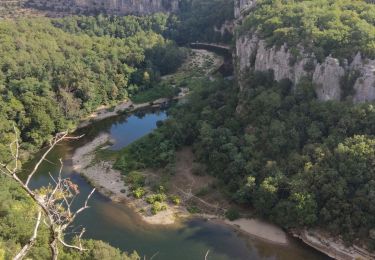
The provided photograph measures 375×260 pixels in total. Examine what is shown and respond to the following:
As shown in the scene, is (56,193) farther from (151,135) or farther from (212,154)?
(151,135)

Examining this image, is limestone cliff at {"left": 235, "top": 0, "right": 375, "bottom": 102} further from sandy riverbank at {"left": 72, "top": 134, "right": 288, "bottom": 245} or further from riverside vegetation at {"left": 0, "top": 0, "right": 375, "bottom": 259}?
sandy riverbank at {"left": 72, "top": 134, "right": 288, "bottom": 245}

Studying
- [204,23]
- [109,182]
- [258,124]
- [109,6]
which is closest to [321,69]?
[258,124]

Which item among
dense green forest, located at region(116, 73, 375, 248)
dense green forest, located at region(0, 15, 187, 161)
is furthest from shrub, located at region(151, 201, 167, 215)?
dense green forest, located at region(0, 15, 187, 161)

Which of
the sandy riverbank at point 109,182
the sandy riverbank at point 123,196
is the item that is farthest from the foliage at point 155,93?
the sandy riverbank at point 123,196

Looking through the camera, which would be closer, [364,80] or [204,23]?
[364,80]

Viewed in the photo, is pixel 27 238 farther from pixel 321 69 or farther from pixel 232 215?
pixel 321 69

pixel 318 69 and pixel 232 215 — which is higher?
pixel 318 69
